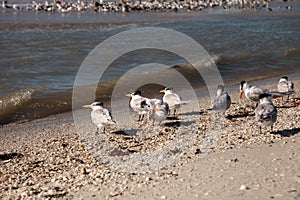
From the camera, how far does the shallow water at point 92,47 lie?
12023 millimetres

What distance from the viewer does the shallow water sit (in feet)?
39.4

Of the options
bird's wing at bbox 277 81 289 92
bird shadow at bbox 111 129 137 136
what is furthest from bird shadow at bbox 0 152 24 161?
bird's wing at bbox 277 81 289 92

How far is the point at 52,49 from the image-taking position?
17.5 meters

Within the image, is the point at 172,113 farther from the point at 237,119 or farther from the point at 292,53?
the point at 292,53

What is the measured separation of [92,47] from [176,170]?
12.7m

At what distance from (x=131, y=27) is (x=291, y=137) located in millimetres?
17940

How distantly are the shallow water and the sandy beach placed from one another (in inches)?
114

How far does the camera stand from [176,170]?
622 cm

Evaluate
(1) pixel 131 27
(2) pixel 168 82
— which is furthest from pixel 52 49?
(1) pixel 131 27

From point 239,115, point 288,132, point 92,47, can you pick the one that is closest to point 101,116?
point 239,115

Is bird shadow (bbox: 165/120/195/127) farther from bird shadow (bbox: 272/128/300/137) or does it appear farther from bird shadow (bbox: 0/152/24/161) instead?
bird shadow (bbox: 0/152/24/161)

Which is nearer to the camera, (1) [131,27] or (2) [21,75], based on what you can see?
(2) [21,75]

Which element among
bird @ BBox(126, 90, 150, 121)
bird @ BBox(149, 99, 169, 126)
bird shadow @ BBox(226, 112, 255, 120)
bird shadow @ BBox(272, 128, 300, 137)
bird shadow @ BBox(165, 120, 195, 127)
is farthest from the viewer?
bird shadow @ BBox(226, 112, 255, 120)

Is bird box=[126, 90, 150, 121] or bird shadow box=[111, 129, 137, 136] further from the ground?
bird box=[126, 90, 150, 121]
